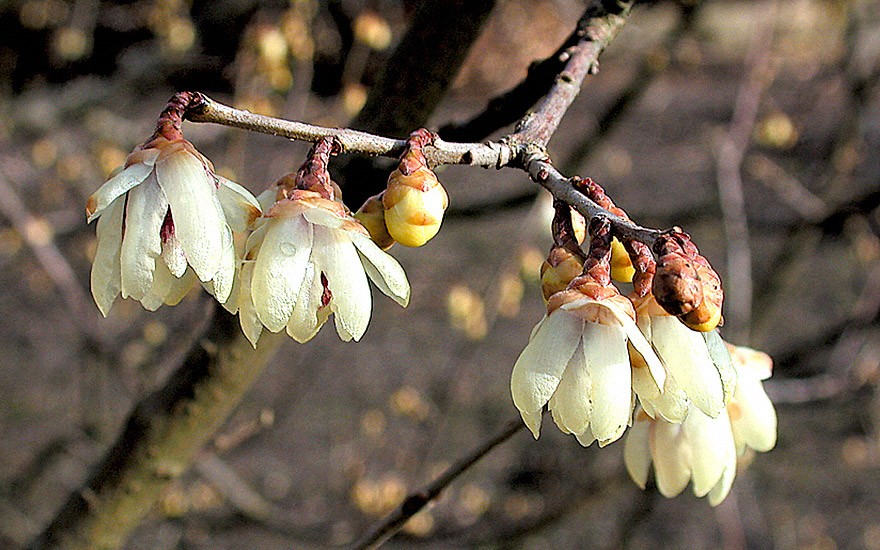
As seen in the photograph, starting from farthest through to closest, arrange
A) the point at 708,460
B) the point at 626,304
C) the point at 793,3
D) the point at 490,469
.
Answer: the point at 490,469 → the point at 793,3 → the point at 708,460 → the point at 626,304

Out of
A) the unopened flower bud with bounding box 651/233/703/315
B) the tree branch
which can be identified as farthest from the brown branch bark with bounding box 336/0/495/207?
the unopened flower bud with bounding box 651/233/703/315

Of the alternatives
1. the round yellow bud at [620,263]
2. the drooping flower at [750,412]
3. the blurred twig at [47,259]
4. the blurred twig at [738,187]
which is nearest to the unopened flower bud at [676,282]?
the round yellow bud at [620,263]

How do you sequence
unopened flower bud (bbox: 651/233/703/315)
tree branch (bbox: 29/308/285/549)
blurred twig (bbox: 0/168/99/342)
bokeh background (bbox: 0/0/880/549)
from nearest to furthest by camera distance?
unopened flower bud (bbox: 651/233/703/315)
tree branch (bbox: 29/308/285/549)
blurred twig (bbox: 0/168/99/342)
bokeh background (bbox: 0/0/880/549)

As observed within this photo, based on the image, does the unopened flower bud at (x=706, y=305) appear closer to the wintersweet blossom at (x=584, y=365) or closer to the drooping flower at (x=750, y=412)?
the wintersweet blossom at (x=584, y=365)

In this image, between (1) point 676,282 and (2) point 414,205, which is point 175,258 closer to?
(2) point 414,205

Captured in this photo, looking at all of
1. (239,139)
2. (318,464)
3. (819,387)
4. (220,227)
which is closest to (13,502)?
(318,464)

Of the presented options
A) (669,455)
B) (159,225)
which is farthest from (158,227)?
(669,455)

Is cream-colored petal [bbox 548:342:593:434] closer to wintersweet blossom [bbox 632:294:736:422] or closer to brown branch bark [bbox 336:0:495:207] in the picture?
wintersweet blossom [bbox 632:294:736:422]

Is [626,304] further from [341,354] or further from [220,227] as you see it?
[341,354]
